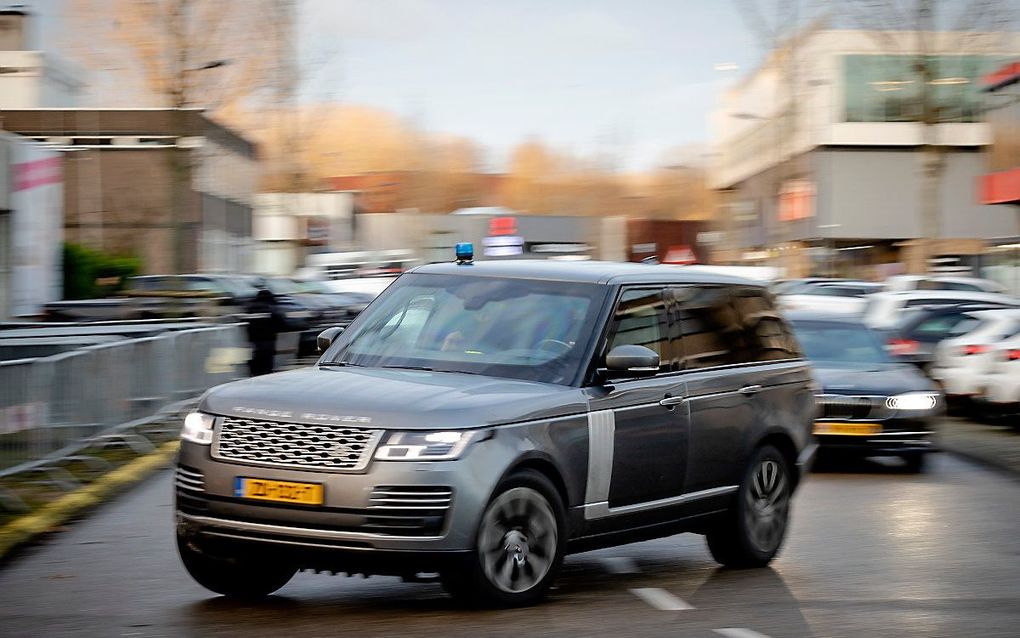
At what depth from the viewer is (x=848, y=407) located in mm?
15703

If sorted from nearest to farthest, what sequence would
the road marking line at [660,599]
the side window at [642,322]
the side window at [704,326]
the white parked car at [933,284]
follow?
the road marking line at [660,599], the side window at [642,322], the side window at [704,326], the white parked car at [933,284]

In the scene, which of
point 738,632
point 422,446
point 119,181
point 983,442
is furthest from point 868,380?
point 119,181

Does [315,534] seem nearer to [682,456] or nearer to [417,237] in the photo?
[682,456]

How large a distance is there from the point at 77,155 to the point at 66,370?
2292 inches

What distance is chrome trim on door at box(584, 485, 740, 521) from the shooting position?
827cm

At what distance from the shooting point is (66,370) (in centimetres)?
1352

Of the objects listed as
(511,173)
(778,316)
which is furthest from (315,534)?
(511,173)

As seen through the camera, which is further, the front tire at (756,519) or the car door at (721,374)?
the front tire at (756,519)

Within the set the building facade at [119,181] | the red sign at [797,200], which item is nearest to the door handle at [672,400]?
the building facade at [119,181]

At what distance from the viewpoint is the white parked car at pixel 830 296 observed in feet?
126

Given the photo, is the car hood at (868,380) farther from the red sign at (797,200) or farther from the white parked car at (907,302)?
the red sign at (797,200)

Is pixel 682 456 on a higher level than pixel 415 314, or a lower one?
lower

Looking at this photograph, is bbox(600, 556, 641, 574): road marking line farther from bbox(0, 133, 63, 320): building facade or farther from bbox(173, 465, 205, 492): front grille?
bbox(0, 133, 63, 320): building facade

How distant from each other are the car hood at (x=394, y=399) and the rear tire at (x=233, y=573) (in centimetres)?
79
